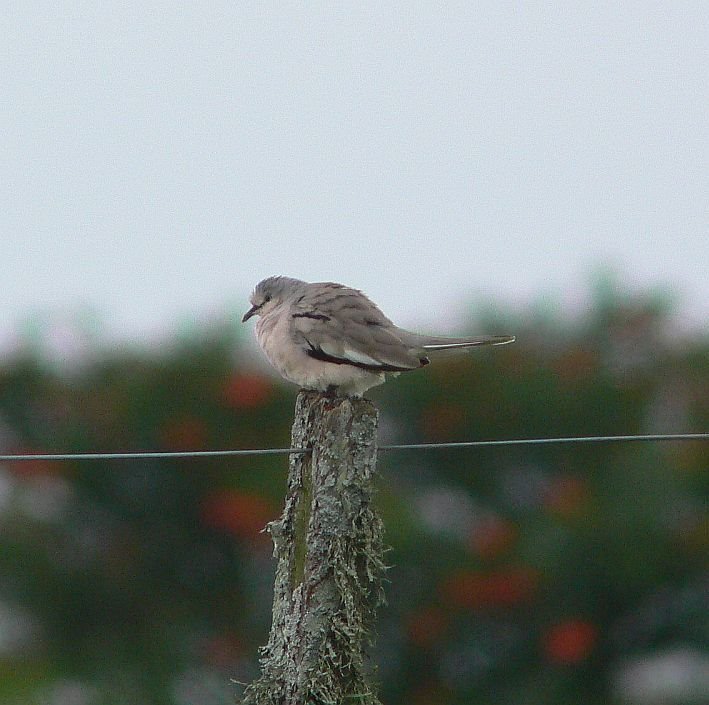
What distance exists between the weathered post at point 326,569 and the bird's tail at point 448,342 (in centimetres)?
149

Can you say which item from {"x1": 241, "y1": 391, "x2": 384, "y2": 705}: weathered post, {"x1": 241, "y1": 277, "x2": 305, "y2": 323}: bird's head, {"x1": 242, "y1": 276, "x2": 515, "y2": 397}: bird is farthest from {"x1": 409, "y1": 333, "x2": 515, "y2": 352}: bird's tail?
{"x1": 241, "y1": 391, "x2": 384, "y2": 705}: weathered post

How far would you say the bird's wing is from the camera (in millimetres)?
6566

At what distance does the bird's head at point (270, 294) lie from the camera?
7.79 metres

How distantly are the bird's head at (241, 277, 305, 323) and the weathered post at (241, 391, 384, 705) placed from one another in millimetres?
2647

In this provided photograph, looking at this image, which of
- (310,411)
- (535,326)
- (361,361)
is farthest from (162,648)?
(310,411)

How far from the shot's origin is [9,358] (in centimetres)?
1509

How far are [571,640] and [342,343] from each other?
8961 mm

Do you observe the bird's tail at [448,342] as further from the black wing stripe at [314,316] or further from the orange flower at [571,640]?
the orange flower at [571,640]

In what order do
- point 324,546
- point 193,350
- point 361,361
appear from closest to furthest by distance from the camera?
point 324,546 < point 361,361 < point 193,350

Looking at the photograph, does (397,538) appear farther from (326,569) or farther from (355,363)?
(326,569)

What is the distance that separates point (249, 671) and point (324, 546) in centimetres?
1020

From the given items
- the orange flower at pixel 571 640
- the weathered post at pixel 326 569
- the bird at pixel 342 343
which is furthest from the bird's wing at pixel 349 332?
the orange flower at pixel 571 640

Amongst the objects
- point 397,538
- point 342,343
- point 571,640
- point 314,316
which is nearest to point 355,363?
point 342,343

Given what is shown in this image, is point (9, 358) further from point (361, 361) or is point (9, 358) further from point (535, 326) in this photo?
point (361, 361)
